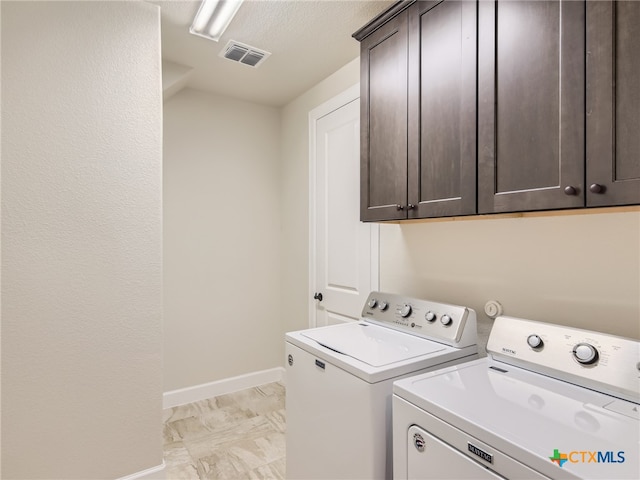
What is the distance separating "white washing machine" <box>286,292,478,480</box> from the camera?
1262mm

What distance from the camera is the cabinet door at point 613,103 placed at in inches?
37.0

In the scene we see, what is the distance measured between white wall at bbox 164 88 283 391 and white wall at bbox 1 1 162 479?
38.0 inches

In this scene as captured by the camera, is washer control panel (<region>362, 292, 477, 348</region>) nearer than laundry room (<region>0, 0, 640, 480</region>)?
No

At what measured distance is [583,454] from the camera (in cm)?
79

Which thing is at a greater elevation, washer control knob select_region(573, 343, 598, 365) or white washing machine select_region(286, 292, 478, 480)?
washer control knob select_region(573, 343, 598, 365)

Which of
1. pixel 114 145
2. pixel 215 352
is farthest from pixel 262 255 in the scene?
pixel 114 145

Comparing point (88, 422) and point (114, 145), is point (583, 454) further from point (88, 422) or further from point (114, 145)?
point (114, 145)

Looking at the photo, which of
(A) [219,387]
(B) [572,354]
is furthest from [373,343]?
(A) [219,387]

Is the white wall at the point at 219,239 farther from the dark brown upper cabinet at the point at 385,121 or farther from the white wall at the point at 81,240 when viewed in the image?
the dark brown upper cabinet at the point at 385,121

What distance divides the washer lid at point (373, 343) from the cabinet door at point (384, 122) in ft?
1.83

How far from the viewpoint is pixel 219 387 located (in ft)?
10.1

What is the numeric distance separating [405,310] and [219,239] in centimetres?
188

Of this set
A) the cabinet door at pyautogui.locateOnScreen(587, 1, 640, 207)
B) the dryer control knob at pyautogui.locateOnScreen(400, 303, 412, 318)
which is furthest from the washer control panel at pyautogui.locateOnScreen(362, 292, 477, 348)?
the cabinet door at pyautogui.locateOnScreen(587, 1, 640, 207)

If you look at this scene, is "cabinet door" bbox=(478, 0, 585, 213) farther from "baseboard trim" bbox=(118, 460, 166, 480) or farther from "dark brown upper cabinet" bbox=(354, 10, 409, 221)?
"baseboard trim" bbox=(118, 460, 166, 480)
